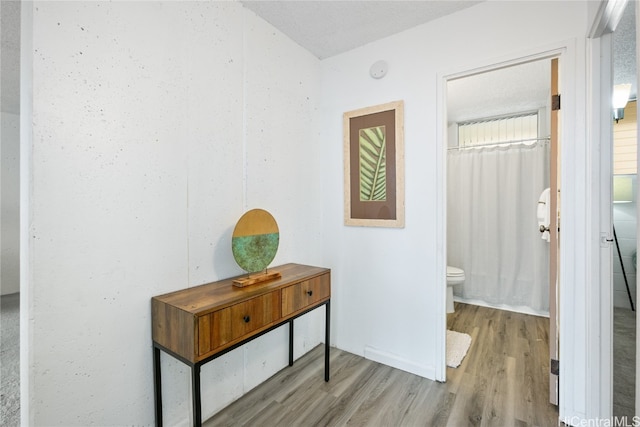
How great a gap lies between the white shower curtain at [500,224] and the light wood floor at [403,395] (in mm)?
859

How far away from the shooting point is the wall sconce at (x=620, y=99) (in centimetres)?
146

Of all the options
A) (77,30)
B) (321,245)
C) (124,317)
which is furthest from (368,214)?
(77,30)

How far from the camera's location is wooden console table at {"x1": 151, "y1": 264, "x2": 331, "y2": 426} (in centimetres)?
125

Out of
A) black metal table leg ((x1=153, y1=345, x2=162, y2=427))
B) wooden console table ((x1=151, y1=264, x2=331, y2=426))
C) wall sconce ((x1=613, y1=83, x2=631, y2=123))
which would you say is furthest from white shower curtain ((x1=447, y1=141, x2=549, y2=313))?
black metal table leg ((x1=153, y1=345, x2=162, y2=427))

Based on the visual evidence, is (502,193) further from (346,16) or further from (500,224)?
(346,16)

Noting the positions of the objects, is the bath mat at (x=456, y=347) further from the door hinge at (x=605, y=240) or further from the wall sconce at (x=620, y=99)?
the wall sconce at (x=620, y=99)

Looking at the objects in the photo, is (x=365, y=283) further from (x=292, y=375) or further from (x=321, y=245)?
(x=292, y=375)

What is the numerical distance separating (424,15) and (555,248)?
1714mm

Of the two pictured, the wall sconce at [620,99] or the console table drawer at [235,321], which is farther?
the wall sconce at [620,99]

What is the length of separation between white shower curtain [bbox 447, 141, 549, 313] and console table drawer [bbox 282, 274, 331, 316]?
7.51 feet

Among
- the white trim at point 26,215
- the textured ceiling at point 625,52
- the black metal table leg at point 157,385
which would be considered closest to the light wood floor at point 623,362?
the textured ceiling at point 625,52

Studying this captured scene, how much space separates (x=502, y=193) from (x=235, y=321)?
324cm

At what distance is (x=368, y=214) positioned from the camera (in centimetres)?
233

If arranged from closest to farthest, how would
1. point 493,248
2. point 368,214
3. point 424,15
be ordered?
point 424,15 < point 368,214 < point 493,248
